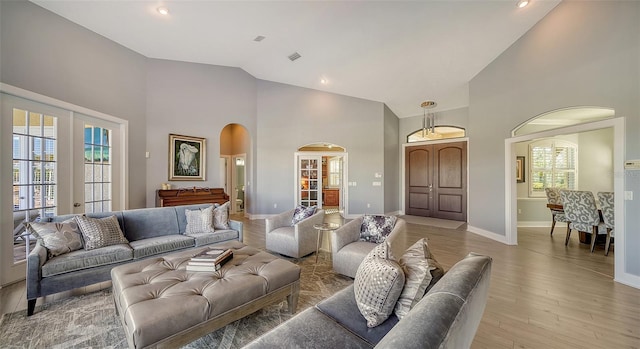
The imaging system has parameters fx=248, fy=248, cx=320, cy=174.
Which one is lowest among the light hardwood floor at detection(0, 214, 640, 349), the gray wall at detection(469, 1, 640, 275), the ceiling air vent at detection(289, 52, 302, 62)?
the light hardwood floor at detection(0, 214, 640, 349)

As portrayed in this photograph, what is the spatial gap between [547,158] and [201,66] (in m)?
8.80

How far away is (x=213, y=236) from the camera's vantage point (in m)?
3.46

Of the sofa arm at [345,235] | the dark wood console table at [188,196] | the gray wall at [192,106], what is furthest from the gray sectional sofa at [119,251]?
the gray wall at [192,106]

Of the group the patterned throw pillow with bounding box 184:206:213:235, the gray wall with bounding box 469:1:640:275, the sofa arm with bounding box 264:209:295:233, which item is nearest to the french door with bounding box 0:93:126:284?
the patterned throw pillow with bounding box 184:206:213:235

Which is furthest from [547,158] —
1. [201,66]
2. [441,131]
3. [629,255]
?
[201,66]

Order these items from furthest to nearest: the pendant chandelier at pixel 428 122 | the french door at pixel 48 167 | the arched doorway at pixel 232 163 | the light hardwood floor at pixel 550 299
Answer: the arched doorway at pixel 232 163 < the pendant chandelier at pixel 428 122 < the french door at pixel 48 167 < the light hardwood floor at pixel 550 299

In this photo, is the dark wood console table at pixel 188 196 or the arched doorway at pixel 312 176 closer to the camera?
the dark wood console table at pixel 188 196

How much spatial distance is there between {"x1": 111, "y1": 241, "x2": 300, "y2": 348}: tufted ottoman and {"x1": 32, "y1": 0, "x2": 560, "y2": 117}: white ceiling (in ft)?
12.0

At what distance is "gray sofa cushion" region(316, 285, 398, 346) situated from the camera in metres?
1.32

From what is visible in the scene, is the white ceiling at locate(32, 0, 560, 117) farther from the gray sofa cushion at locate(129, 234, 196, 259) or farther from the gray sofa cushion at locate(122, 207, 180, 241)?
the gray sofa cushion at locate(129, 234, 196, 259)

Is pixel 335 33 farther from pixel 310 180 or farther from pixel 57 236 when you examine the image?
pixel 57 236

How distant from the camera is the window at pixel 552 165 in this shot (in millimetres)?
6043

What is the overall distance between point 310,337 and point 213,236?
2.62m

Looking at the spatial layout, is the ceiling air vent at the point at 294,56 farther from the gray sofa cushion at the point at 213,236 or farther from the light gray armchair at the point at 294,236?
the gray sofa cushion at the point at 213,236
